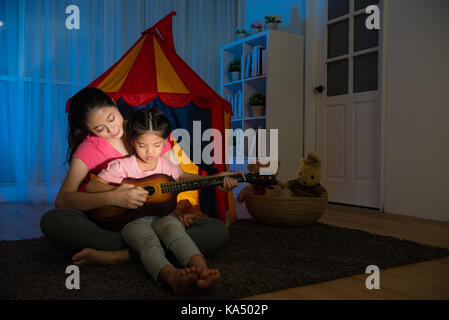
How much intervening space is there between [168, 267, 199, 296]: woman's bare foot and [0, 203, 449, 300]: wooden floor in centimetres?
19

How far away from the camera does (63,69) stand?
3061mm

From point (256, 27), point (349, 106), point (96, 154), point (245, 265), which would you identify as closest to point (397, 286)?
point (245, 265)

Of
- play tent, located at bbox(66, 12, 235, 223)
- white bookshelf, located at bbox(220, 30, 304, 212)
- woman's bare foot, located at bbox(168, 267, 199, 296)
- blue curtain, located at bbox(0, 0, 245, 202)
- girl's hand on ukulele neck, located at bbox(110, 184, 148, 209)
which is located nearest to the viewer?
woman's bare foot, located at bbox(168, 267, 199, 296)

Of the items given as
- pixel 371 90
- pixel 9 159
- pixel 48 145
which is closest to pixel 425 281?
pixel 371 90

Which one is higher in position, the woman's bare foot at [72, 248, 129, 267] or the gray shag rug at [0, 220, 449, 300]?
the woman's bare foot at [72, 248, 129, 267]

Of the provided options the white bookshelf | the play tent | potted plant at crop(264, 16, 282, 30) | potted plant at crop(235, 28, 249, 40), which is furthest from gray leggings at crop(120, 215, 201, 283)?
potted plant at crop(235, 28, 249, 40)

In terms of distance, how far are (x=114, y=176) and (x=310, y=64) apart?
249 cm

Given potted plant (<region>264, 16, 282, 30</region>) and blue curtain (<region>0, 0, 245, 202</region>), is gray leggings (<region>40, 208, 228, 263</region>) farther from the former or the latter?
potted plant (<region>264, 16, 282, 30</region>)

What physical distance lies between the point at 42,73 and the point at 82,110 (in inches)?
81.7

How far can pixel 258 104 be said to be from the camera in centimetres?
333

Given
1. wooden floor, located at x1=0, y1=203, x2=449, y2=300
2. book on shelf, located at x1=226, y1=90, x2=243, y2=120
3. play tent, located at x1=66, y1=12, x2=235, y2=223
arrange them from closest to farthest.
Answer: wooden floor, located at x1=0, y1=203, x2=449, y2=300 < play tent, located at x1=66, y1=12, x2=235, y2=223 < book on shelf, located at x1=226, y1=90, x2=243, y2=120

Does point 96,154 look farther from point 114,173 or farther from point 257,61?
point 257,61

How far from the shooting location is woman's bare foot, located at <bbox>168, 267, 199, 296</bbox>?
94 centimetres

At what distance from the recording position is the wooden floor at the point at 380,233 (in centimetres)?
106
